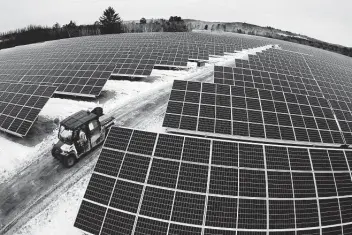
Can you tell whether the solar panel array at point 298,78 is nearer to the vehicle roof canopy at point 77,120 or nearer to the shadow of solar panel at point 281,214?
the shadow of solar panel at point 281,214

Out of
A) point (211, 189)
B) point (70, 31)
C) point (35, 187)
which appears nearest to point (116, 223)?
point (211, 189)

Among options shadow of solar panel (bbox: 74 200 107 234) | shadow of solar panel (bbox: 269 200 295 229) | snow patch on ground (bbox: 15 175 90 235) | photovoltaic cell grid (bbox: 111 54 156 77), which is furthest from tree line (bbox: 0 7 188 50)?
shadow of solar panel (bbox: 269 200 295 229)

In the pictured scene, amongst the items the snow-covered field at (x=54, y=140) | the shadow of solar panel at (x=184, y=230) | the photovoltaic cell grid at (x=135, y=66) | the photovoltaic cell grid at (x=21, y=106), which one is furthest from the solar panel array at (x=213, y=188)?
the photovoltaic cell grid at (x=135, y=66)

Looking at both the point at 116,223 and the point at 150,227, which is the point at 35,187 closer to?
the point at 116,223

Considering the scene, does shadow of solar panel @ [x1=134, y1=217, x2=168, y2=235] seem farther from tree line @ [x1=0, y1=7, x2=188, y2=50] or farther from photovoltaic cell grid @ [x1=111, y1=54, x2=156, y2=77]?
tree line @ [x1=0, y1=7, x2=188, y2=50]

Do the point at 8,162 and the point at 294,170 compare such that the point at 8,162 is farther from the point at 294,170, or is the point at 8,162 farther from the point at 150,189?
the point at 294,170

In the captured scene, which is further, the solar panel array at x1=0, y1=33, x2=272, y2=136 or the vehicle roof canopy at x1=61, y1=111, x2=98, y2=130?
the solar panel array at x1=0, y1=33, x2=272, y2=136
